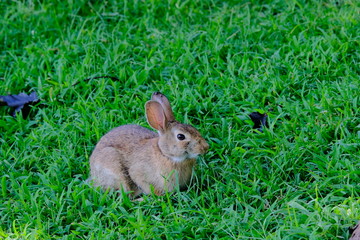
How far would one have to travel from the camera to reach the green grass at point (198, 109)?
452cm

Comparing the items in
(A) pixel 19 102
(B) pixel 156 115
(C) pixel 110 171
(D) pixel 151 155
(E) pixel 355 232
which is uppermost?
(B) pixel 156 115

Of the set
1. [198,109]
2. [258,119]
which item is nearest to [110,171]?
[198,109]

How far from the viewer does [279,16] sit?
6961 millimetres

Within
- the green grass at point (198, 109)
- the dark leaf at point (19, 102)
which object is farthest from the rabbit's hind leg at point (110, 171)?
the dark leaf at point (19, 102)

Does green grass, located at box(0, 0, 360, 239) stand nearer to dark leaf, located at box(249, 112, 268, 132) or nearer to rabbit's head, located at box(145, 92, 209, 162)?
dark leaf, located at box(249, 112, 268, 132)

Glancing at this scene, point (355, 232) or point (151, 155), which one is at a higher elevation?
point (355, 232)

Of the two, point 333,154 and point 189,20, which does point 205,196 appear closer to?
point 333,154

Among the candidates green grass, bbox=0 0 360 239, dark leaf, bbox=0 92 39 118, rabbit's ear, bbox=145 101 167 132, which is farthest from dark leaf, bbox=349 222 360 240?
dark leaf, bbox=0 92 39 118

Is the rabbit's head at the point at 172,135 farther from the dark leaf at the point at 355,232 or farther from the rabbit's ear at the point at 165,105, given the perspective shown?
the dark leaf at the point at 355,232

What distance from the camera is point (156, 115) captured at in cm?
486

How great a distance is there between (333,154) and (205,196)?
101 cm

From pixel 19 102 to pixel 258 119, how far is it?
2.24m

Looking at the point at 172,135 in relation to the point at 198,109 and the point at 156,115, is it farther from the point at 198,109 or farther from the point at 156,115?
the point at 198,109

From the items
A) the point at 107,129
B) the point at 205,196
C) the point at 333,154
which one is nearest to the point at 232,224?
the point at 205,196
